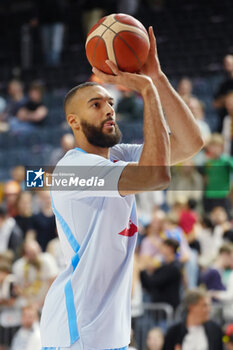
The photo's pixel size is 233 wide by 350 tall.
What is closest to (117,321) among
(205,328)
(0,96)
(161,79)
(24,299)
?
(161,79)

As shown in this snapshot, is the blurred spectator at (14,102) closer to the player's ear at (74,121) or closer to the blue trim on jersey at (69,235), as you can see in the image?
the player's ear at (74,121)

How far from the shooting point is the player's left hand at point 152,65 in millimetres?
3834

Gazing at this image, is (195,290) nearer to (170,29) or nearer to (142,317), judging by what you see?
(142,317)

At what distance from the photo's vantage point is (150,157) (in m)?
3.22

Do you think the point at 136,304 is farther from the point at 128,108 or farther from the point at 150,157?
the point at 128,108

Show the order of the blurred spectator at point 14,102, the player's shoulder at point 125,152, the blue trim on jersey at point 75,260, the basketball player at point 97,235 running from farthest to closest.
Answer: the blurred spectator at point 14,102, the player's shoulder at point 125,152, the blue trim on jersey at point 75,260, the basketball player at point 97,235

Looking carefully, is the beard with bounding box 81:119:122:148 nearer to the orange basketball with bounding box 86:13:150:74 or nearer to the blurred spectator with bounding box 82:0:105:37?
the orange basketball with bounding box 86:13:150:74

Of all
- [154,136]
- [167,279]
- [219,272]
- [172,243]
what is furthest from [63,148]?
[154,136]

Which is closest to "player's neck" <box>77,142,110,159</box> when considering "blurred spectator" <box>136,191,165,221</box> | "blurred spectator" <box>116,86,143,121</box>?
"blurred spectator" <box>136,191,165,221</box>

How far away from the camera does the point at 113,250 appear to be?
3.49m

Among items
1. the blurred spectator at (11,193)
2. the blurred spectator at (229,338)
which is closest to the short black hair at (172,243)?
the blurred spectator at (229,338)

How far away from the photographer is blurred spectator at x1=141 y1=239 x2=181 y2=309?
7676 millimetres

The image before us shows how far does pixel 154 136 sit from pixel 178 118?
581 millimetres

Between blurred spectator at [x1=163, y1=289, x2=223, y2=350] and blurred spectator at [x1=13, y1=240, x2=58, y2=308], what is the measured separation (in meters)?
1.81
